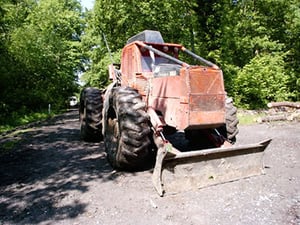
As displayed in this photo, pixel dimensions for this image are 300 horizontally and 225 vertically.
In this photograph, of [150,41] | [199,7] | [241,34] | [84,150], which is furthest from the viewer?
[241,34]

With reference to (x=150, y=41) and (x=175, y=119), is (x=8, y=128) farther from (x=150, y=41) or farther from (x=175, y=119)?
(x=175, y=119)

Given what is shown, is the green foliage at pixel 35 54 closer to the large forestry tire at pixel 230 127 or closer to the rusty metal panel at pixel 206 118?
the large forestry tire at pixel 230 127

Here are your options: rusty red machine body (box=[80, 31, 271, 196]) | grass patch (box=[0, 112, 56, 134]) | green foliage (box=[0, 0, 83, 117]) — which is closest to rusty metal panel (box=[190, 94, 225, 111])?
rusty red machine body (box=[80, 31, 271, 196])

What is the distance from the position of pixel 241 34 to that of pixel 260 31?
4.07ft

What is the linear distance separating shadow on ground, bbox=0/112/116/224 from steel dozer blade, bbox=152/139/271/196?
1138mm

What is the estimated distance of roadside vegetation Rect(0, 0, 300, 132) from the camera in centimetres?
1273

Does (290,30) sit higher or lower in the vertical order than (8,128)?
higher

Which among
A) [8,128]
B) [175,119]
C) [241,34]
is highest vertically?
[241,34]

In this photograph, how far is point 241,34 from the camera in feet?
54.0

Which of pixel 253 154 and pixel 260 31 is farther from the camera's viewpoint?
pixel 260 31

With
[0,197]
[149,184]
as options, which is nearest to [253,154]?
Answer: [149,184]

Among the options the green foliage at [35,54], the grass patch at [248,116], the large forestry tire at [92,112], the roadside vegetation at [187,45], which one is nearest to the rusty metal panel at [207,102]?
the large forestry tire at [92,112]

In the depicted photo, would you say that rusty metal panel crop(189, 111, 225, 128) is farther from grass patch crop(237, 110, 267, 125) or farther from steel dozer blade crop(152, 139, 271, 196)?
grass patch crop(237, 110, 267, 125)

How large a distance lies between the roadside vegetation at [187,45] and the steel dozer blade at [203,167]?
8.65 metres
